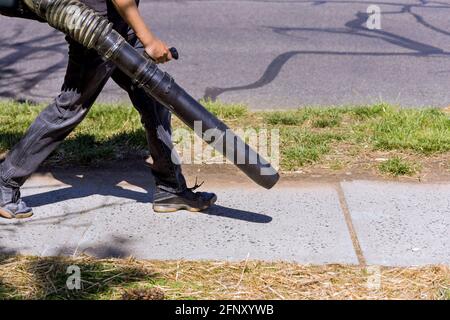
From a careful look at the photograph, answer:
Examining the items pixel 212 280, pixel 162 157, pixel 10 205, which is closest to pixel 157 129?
pixel 162 157

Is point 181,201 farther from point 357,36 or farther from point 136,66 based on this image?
point 357,36

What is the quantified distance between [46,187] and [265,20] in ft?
18.9

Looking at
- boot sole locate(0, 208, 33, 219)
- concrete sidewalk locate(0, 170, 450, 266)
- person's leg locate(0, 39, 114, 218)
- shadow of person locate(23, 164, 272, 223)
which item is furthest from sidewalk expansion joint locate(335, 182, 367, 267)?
boot sole locate(0, 208, 33, 219)

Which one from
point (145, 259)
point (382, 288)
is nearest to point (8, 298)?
point (145, 259)

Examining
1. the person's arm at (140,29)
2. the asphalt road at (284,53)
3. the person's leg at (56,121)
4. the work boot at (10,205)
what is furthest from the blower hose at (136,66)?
the asphalt road at (284,53)

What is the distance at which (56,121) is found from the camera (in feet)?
13.7

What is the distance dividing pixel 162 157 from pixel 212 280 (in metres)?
1.00

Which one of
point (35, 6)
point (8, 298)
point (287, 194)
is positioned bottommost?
point (8, 298)

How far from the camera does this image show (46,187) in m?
4.82

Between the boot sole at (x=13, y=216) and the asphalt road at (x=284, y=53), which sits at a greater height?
the asphalt road at (x=284, y=53)

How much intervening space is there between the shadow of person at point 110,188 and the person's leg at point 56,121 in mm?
238

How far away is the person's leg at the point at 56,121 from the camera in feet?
13.3

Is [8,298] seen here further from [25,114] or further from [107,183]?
[25,114]

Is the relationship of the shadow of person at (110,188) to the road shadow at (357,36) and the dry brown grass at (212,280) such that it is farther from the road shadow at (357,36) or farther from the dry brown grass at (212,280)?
the road shadow at (357,36)
